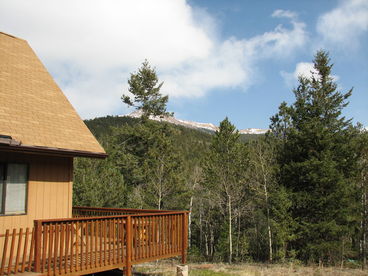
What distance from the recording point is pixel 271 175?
2550cm

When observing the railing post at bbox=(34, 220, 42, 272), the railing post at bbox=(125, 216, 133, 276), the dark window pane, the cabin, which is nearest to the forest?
the cabin

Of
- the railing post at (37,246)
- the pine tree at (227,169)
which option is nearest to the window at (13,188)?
the railing post at (37,246)

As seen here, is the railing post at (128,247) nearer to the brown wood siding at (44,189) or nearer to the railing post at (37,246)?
the railing post at (37,246)

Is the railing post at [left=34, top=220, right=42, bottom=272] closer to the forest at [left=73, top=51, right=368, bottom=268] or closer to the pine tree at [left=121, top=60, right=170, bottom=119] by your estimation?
the forest at [left=73, top=51, right=368, bottom=268]

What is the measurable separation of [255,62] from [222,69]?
3361mm

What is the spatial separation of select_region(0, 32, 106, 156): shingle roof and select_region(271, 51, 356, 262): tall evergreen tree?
17520 mm

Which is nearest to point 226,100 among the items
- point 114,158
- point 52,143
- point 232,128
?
point 232,128

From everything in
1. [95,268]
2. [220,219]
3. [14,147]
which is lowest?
[220,219]

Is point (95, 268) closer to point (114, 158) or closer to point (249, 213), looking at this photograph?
point (114, 158)

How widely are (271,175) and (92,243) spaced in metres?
20.6

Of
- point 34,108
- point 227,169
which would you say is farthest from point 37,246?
point 227,169

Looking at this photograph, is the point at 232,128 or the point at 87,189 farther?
the point at 232,128

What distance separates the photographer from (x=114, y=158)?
30422 millimetres

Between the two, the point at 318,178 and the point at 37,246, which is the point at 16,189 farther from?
the point at 318,178
